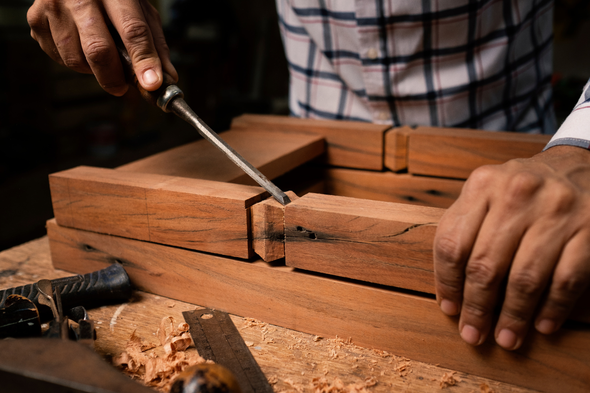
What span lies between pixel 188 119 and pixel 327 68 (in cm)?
66

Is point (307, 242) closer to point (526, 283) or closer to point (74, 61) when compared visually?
point (526, 283)

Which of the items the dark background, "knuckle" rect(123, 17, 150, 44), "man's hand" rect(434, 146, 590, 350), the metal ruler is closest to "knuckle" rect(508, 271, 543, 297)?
"man's hand" rect(434, 146, 590, 350)

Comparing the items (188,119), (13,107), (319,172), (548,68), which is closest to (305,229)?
(188,119)

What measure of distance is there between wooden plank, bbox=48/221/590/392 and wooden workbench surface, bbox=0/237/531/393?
0.02 meters

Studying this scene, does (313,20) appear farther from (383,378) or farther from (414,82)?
(383,378)

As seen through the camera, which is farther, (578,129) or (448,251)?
(578,129)

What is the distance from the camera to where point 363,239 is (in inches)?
26.6

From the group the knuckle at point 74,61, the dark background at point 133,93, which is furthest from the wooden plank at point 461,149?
the dark background at point 133,93

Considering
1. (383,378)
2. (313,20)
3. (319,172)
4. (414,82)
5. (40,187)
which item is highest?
(313,20)

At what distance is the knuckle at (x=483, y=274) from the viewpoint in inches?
22.0

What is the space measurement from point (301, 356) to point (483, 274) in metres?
0.31

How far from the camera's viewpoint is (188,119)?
0.87 m

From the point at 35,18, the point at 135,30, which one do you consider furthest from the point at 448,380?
the point at 35,18

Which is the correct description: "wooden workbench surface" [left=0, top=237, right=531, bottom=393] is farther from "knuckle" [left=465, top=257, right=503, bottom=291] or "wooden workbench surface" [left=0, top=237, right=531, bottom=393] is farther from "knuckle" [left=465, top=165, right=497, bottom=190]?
"knuckle" [left=465, top=165, right=497, bottom=190]
